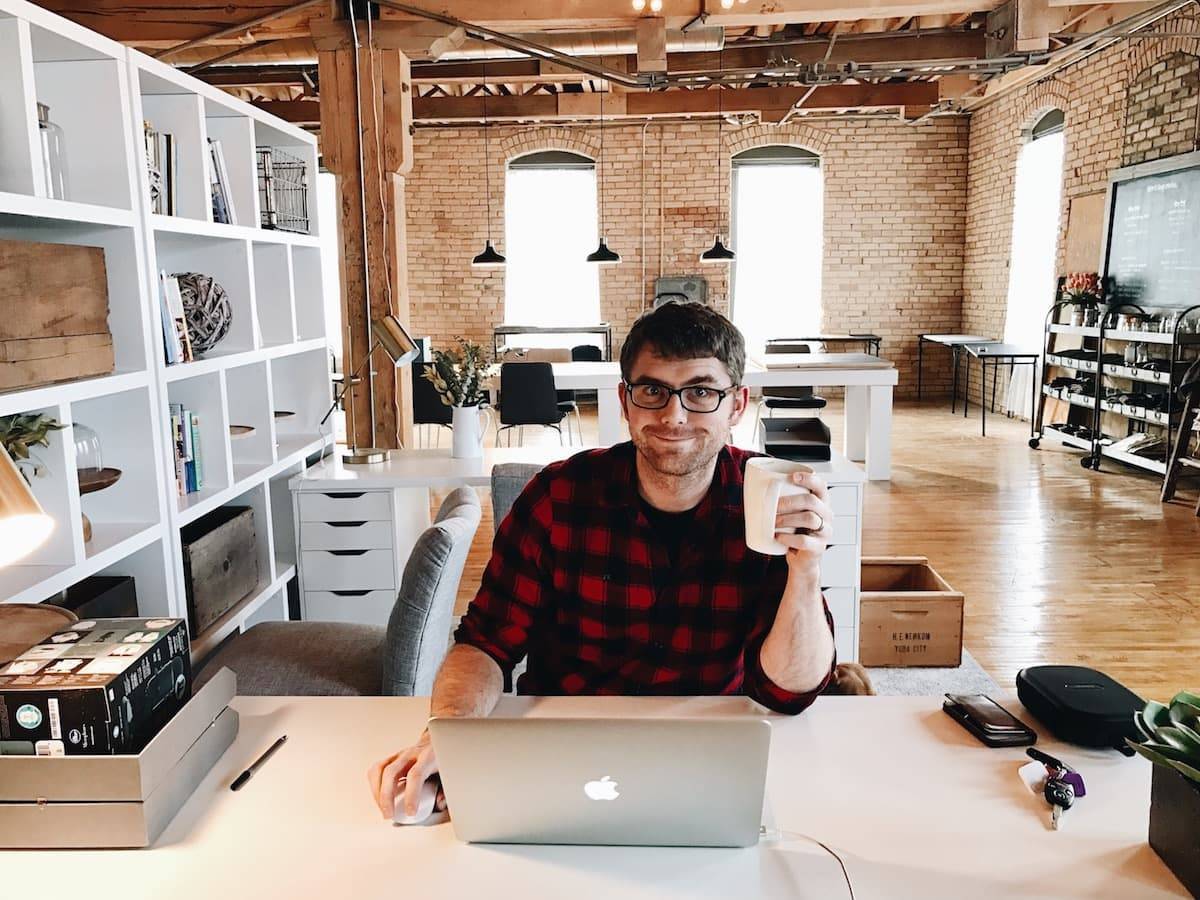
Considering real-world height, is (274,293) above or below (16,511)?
above

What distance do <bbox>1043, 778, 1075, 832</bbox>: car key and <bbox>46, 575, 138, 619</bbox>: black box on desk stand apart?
2.26 metres

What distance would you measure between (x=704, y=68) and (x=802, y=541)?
25.6ft

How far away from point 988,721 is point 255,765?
1091mm

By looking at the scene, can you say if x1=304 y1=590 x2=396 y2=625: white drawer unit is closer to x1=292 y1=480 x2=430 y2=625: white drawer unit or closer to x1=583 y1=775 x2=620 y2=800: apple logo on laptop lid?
x1=292 y1=480 x2=430 y2=625: white drawer unit

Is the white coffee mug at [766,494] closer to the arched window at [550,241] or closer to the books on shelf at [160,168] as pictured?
the books on shelf at [160,168]

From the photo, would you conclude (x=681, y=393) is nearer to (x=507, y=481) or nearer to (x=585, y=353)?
(x=507, y=481)

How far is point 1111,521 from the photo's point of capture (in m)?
5.80

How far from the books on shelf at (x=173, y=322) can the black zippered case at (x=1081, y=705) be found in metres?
2.46

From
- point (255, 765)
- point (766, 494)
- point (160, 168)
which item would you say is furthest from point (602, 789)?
point (160, 168)

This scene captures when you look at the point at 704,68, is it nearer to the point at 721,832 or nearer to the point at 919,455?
the point at 919,455

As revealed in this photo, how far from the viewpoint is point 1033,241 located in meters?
→ 9.87

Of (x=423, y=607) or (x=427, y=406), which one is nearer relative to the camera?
(x=423, y=607)

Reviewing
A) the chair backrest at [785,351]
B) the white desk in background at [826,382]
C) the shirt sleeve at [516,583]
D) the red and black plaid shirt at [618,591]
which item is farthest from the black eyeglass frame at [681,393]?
the chair backrest at [785,351]

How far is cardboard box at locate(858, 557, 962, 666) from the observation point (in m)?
3.65
